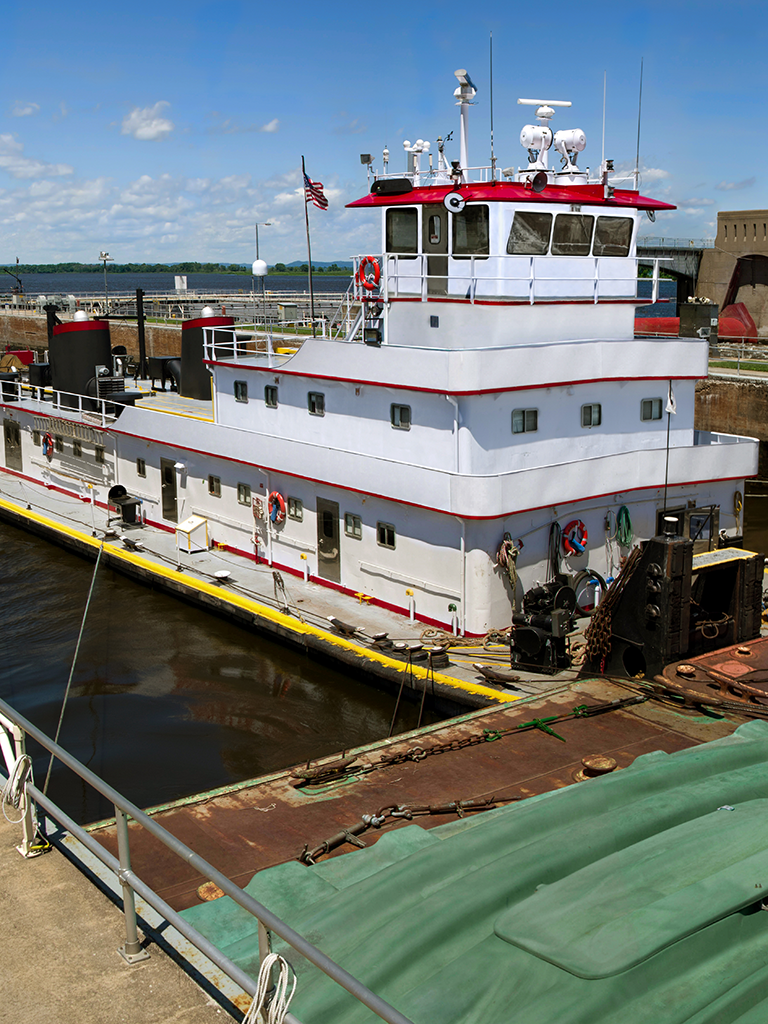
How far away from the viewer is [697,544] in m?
16.1

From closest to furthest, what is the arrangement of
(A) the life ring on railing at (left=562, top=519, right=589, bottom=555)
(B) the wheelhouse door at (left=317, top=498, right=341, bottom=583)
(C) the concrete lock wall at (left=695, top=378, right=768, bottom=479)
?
(A) the life ring on railing at (left=562, top=519, right=589, bottom=555)
(B) the wheelhouse door at (left=317, top=498, right=341, bottom=583)
(C) the concrete lock wall at (left=695, top=378, right=768, bottom=479)

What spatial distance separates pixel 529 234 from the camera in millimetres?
16031

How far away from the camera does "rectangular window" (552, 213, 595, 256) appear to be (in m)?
16.3

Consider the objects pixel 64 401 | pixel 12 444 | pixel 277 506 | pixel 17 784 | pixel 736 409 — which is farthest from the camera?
pixel 736 409

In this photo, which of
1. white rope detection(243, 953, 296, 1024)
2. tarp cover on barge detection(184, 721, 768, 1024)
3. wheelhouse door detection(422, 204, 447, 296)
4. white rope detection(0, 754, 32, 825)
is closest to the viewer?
white rope detection(243, 953, 296, 1024)

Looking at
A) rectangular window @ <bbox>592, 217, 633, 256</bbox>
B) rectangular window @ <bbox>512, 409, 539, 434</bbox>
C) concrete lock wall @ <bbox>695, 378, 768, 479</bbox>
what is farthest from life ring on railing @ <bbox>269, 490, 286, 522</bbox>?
concrete lock wall @ <bbox>695, 378, 768, 479</bbox>

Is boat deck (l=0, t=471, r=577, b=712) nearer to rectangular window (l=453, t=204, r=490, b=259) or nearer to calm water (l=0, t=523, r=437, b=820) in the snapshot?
calm water (l=0, t=523, r=437, b=820)

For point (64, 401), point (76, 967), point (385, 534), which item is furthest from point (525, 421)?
point (64, 401)

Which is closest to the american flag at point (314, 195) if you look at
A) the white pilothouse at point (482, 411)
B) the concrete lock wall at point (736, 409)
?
the white pilothouse at point (482, 411)

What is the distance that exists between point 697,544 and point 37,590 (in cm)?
1415

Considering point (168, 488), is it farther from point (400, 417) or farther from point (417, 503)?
point (417, 503)

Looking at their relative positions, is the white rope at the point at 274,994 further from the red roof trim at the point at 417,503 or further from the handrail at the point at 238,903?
the red roof trim at the point at 417,503

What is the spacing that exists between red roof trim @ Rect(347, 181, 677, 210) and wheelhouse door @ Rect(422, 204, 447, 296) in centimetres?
26

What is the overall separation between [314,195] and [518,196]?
7.99m
